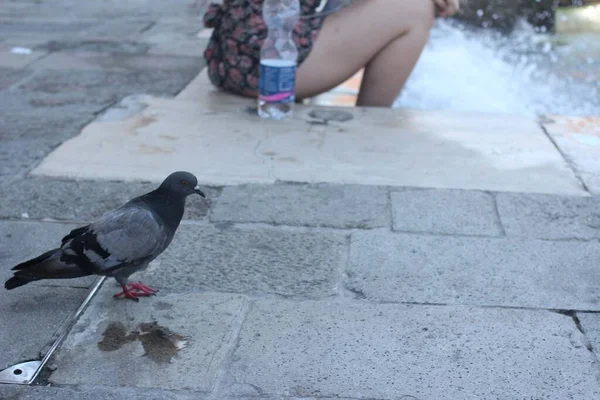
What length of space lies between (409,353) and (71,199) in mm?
1771

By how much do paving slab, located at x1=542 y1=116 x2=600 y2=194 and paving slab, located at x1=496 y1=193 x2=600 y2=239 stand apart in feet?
0.73

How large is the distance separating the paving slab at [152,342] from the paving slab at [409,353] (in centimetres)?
9

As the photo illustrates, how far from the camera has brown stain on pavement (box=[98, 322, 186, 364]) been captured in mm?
2470

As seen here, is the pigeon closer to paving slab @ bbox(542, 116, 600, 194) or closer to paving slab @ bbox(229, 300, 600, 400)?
paving slab @ bbox(229, 300, 600, 400)

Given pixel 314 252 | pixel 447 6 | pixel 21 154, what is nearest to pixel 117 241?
pixel 314 252

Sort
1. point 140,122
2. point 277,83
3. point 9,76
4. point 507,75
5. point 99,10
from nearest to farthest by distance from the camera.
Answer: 1. point 277,83
2. point 140,122
3. point 9,76
4. point 507,75
5. point 99,10

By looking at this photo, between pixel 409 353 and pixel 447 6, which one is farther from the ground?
pixel 447 6

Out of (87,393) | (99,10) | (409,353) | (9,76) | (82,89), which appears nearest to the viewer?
(87,393)

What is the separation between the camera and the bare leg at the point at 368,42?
4715 mm

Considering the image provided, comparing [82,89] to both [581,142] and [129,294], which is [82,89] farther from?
[581,142]

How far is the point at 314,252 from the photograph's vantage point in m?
3.14

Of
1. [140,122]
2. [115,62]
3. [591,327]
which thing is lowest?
[115,62]

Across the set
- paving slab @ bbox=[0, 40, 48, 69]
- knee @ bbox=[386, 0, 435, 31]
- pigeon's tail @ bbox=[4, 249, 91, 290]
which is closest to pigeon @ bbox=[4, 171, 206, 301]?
pigeon's tail @ bbox=[4, 249, 91, 290]

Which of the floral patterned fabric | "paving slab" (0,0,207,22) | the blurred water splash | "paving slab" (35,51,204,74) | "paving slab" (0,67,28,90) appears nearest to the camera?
the floral patterned fabric
